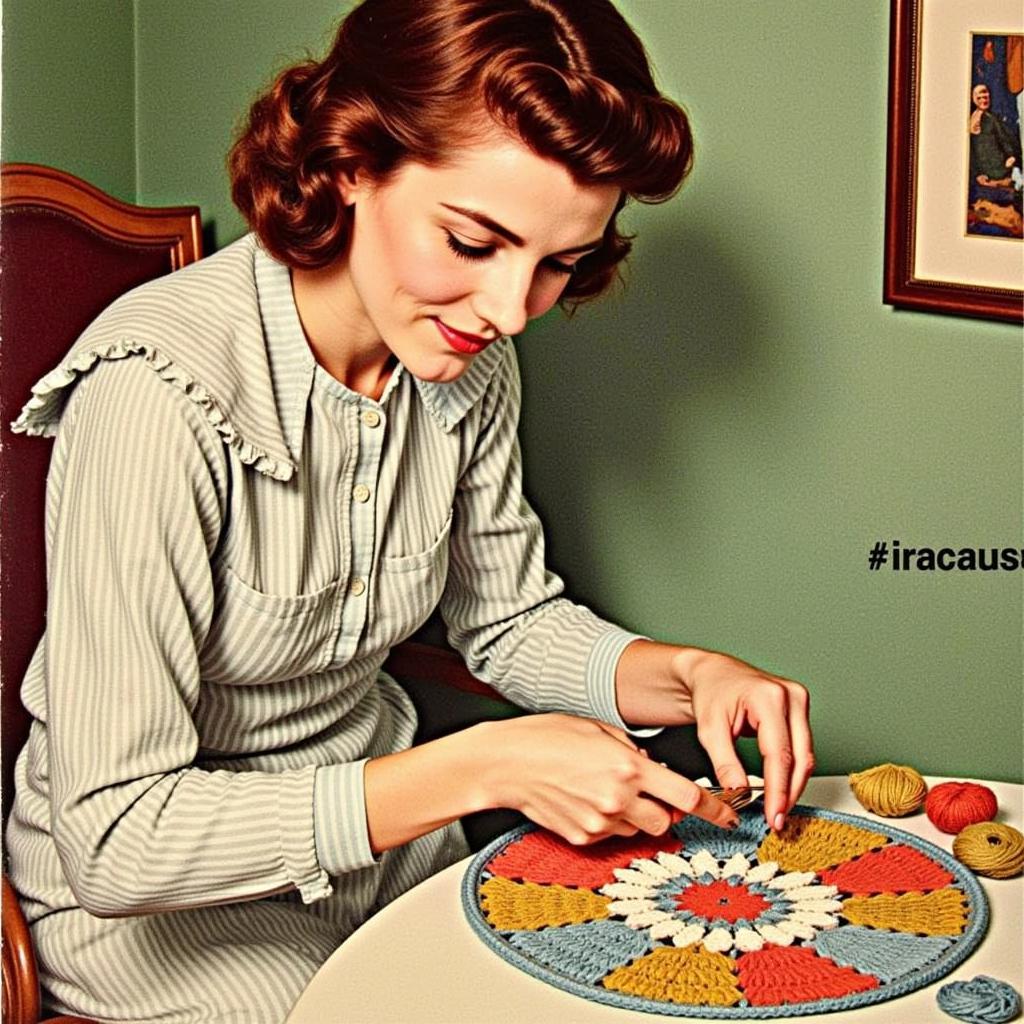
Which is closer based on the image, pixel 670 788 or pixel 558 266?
pixel 670 788

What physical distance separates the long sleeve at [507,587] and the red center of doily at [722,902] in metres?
0.32

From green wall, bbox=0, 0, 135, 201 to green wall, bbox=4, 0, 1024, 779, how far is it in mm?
30

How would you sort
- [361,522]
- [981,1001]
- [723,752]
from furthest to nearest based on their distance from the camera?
[361,522] → [723,752] → [981,1001]

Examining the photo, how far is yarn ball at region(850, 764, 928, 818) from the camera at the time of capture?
1061 mm

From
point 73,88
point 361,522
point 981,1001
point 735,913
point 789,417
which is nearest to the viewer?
point 981,1001

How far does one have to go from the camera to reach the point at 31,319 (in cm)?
131

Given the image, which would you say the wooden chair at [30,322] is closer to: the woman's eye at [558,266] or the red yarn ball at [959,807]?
the woman's eye at [558,266]

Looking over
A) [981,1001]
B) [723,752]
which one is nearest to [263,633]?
[723,752]

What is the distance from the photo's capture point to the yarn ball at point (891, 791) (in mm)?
1061

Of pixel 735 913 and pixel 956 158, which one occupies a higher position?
pixel 956 158

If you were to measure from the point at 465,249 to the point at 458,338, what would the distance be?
3.0 inches

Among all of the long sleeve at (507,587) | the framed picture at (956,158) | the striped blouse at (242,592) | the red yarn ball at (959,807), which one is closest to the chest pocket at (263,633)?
the striped blouse at (242,592)

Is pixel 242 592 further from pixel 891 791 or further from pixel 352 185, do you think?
pixel 891 791

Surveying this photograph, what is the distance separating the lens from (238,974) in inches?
41.4
